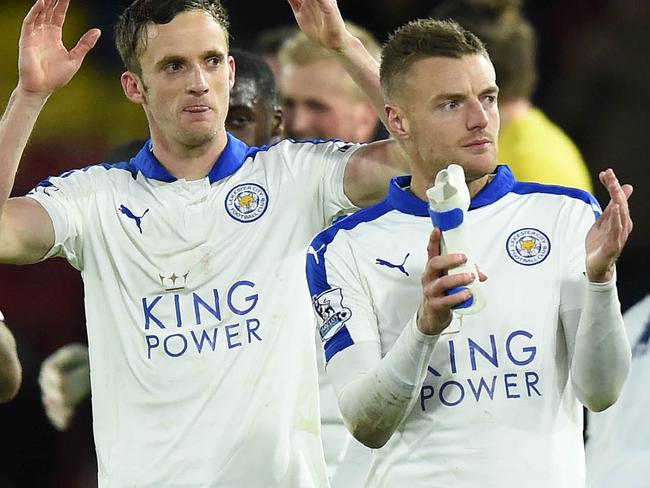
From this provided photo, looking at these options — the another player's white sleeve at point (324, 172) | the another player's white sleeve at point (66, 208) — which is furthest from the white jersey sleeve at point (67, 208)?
the another player's white sleeve at point (324, 172)

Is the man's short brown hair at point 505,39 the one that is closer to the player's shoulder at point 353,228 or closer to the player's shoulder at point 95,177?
the player's shoulder at point 95,177

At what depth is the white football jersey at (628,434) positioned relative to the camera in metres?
5.23

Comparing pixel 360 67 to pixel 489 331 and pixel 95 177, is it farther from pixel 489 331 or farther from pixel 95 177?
pixel 489 331

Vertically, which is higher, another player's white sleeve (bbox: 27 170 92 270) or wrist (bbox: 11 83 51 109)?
wrist (bbox: 11 83 51 109)

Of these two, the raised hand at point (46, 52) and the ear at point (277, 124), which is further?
the ear at point (277, 124)

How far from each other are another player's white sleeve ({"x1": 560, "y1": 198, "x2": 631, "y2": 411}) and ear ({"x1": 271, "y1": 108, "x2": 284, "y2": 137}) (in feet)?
7.48

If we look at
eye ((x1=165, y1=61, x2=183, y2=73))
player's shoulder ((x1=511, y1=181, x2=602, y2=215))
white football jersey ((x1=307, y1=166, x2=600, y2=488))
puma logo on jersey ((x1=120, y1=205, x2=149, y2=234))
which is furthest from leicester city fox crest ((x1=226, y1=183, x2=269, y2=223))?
player's shoulder ((x1=511, y1=181, x2=602, y2=215))

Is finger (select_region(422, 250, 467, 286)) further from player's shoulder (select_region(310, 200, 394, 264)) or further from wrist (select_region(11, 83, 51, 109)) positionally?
wrist (select_region(11, 83, 51, 109))

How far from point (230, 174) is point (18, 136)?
0.65 metres

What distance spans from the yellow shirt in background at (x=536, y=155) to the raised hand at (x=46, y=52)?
2.10 metres

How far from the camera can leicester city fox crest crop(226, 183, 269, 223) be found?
479 centimetres

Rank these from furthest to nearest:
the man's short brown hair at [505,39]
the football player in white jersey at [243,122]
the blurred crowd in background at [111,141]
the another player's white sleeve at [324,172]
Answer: the blurred crowd in background at [111,141], the man's short brown hair at [505,39], the football player in white jersey at [243,122], the another player's white sleeve at [324,172]

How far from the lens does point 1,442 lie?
27.3ft

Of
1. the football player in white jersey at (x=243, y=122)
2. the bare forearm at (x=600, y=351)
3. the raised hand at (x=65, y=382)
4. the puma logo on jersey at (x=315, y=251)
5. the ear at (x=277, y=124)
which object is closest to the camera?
the bare forearm at (x=600, y=351)
